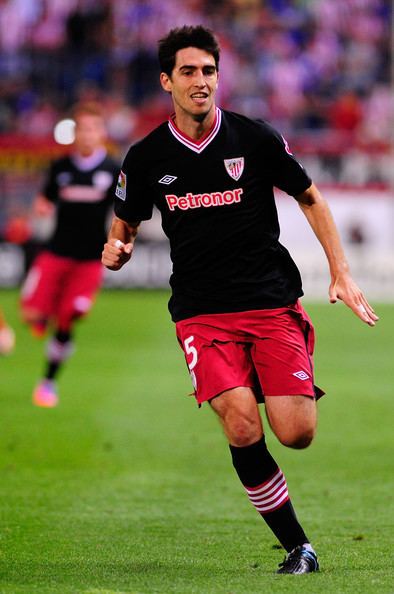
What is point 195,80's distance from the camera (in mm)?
5961

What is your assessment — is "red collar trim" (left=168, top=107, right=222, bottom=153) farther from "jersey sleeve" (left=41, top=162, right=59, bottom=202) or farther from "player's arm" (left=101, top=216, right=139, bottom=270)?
"jersey sleeve" (left=41, top=162, right=59, bottom=202)

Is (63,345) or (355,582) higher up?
(355,582)

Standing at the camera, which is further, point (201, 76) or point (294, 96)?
point (294, 96)

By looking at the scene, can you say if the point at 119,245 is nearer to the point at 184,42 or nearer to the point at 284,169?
the point at 284,169

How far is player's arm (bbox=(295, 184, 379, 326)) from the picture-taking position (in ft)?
19.7

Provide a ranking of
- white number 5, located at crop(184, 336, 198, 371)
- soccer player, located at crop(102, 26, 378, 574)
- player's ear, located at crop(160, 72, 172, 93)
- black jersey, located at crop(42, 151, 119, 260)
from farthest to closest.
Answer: black jersey, located at crop(42, 151, 119, 260) → player's ear, located at crop(160, 72, 172, 93) → white number 5, located at crop(184, 336, 198, 371) → soccer player, located at crop(102, 26, 378, 574)

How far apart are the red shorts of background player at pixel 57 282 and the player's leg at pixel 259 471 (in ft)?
23.4

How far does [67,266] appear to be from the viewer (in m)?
13.1

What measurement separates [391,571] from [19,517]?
254cm

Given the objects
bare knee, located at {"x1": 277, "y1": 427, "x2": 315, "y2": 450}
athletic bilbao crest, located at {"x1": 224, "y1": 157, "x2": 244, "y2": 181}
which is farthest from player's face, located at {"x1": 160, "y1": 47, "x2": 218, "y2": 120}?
bare knee, located at {"x1": 277, "y1": 427, "x2": 315, "y2": 450}

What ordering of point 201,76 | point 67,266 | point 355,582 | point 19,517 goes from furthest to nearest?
point 67,266 → point 19,517 → point 201,76 → point 355,582

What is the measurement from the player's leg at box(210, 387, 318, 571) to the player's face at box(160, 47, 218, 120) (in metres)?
1.36

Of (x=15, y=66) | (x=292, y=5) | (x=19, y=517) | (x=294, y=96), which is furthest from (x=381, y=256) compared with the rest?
(x=19, y=517)

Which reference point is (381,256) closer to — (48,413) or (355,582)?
(48,413)
